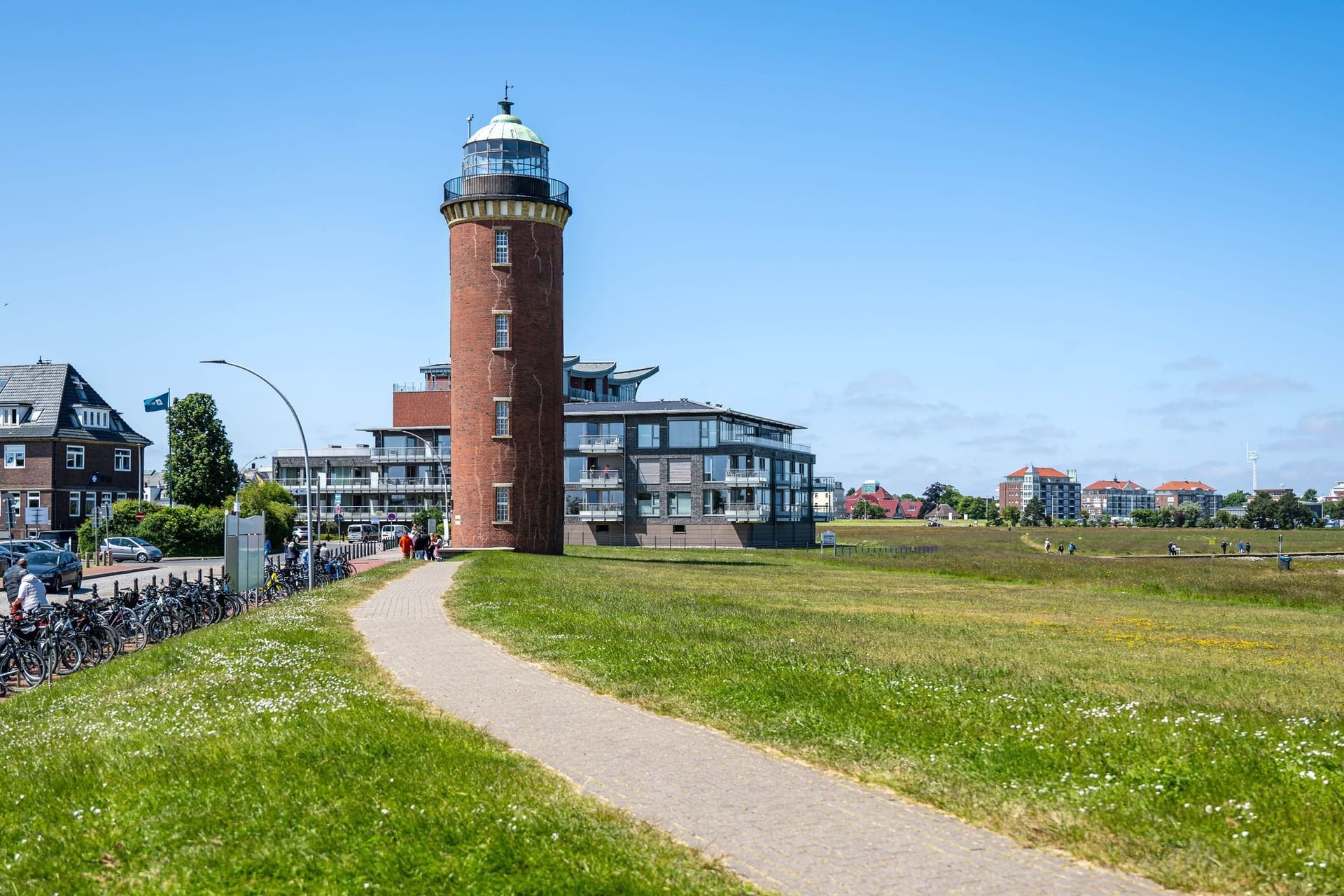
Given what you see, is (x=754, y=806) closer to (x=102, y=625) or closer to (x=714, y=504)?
(x=102, y=625)

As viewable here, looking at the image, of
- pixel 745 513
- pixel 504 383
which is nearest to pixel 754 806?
pixel 504 383

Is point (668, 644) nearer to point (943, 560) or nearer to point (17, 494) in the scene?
point (943, 560)

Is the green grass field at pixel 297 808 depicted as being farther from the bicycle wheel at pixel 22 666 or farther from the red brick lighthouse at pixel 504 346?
the red brick lighthouse at pixel 504 346

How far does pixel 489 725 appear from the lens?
1236cm

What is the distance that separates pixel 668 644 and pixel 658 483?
234 feet

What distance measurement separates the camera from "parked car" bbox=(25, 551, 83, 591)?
124 feet

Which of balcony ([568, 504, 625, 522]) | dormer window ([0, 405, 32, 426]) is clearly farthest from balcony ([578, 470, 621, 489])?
dormer window ([0, 405, 32, 426])

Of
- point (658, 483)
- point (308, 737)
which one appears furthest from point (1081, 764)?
point (658, 483)

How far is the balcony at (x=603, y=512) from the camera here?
3526 inches

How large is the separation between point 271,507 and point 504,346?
2802 cm

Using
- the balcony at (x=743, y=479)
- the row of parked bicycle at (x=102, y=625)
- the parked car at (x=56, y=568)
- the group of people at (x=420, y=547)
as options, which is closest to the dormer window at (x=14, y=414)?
the group of people at (x=420, y=547)

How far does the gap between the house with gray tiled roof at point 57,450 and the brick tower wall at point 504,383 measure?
117 ft

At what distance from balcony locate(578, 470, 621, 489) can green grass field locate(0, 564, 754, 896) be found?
76.0 m

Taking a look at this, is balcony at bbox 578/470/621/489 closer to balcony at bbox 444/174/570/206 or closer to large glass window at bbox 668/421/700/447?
large glass window at bbox 668/421/700/447
